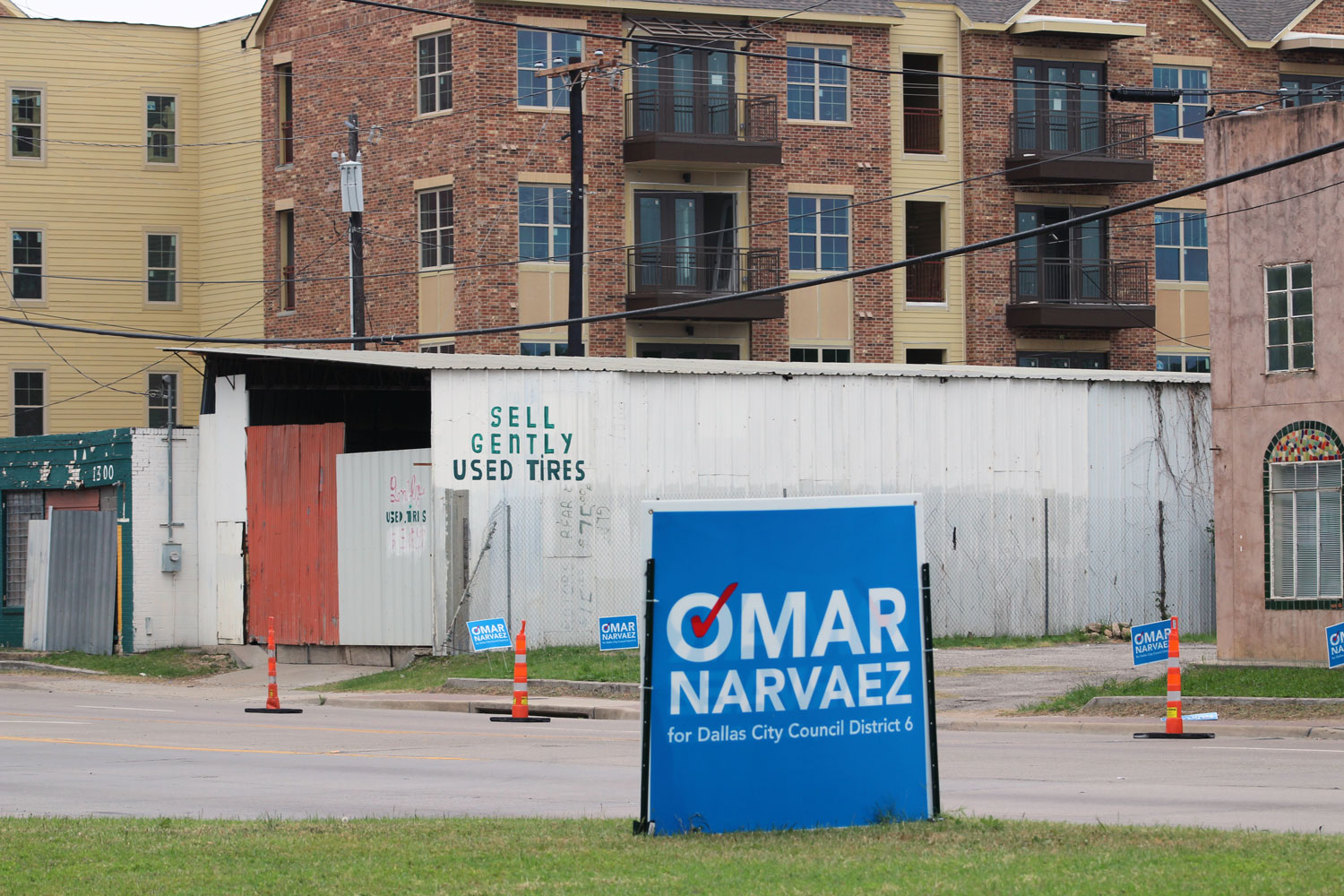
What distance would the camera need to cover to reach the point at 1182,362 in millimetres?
45875

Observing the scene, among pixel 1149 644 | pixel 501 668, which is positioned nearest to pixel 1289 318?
pixel 1149 644

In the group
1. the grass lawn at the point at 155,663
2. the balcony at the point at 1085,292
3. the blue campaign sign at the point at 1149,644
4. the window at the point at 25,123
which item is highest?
the window at the point at 25,123

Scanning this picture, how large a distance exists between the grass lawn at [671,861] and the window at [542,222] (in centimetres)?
3123

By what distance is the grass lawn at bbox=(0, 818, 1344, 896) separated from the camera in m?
8.29

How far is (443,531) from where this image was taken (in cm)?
2777

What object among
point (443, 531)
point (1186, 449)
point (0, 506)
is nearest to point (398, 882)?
point (443, 531)

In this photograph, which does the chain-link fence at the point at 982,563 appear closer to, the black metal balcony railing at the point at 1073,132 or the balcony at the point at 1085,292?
the balcony at the point at 1085,292

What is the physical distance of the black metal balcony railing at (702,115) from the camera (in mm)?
41812

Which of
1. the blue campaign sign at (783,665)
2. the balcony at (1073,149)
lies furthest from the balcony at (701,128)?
the blue campaign sign at (783,665)

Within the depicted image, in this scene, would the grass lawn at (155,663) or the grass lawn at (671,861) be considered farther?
the grass lawn at (155,663)

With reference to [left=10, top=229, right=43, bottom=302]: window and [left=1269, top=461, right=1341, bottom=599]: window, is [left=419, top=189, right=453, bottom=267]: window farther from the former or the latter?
[left=1269, top=461, right=1341, bottom=599]: window

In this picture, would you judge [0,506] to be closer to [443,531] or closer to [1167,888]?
[443,531]

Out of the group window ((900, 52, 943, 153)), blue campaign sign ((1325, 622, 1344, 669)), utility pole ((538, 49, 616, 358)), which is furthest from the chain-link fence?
window ((900, 52, 943, 153))

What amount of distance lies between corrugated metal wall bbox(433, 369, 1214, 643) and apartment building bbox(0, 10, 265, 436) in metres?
19.9
